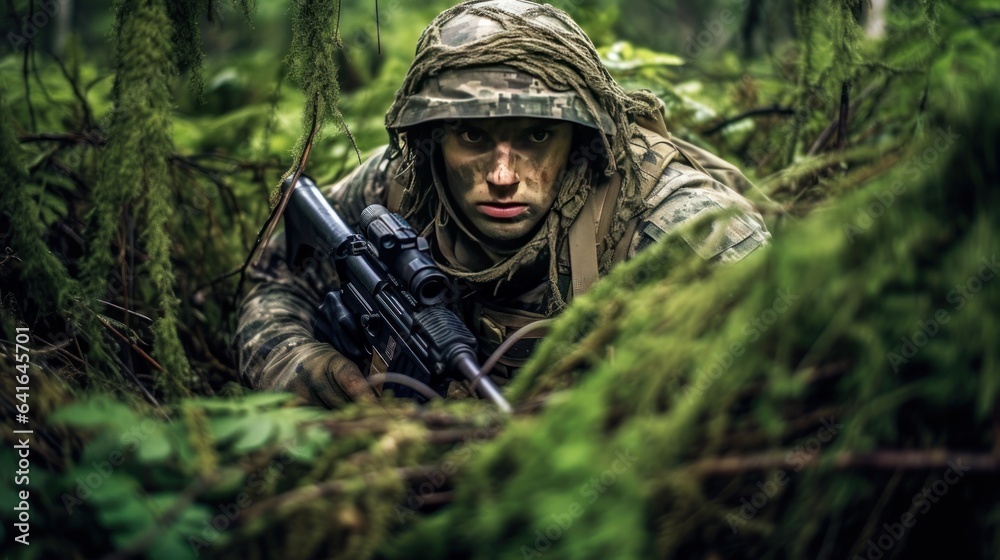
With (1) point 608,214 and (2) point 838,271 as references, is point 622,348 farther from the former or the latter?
(1) point 608,214

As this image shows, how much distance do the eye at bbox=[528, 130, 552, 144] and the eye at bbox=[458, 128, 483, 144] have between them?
0.19m

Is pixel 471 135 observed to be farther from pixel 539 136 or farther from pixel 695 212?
pixel 695 212

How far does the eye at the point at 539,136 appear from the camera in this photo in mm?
3213

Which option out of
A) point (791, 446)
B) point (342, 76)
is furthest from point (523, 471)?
point (342, 76)

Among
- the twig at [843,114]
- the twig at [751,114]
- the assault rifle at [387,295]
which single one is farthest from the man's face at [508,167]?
the twig at [751,114]

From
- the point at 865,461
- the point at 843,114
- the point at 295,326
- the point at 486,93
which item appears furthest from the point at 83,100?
the point at 865,461

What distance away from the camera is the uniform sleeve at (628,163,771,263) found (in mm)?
2945

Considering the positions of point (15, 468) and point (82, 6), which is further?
point (82, 6)

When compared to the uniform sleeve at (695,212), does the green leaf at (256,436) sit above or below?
above

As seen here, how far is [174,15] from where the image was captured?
2.61 metres

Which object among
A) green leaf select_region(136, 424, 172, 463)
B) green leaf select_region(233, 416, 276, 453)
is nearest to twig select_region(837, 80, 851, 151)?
green leaf select_region(233, 416, 276, 453)

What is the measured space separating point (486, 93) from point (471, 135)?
19 cm

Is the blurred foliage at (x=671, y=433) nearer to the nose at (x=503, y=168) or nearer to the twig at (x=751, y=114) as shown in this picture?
the nose at (x=503, y=168)

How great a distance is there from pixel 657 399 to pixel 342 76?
22.0 feet
